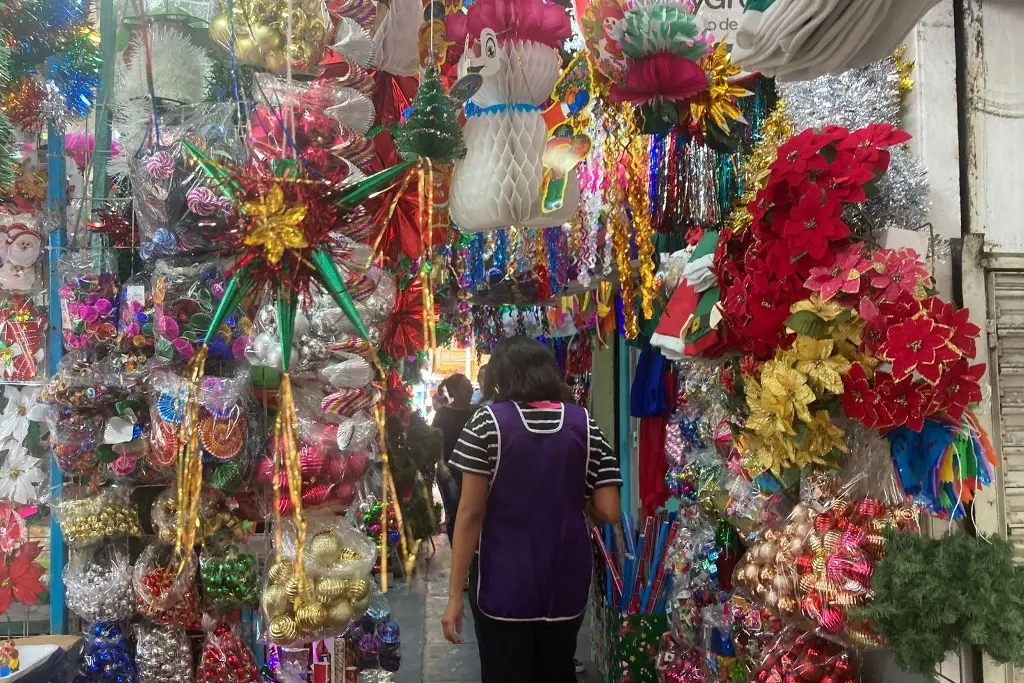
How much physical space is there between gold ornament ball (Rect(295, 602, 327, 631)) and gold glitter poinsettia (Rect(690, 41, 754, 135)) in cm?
142

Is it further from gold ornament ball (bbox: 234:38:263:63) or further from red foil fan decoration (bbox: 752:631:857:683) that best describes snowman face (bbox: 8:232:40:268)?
red foil fan decoration (bbox: 752:631:857:683)

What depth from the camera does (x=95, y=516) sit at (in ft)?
6.46

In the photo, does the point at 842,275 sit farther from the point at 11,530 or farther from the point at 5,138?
the point at 11,530

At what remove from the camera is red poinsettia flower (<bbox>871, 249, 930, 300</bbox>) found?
139cm

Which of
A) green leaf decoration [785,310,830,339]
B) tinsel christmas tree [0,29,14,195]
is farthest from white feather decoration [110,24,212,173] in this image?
green leaf decoration [785,310,830,339]

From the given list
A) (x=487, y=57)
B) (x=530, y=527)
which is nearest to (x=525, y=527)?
(x=530, y=527)

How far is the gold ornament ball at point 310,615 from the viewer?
1.52 meters

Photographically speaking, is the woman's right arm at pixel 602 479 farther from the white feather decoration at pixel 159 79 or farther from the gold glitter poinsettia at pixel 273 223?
the gold glitter poinsettia at pixel 273 223

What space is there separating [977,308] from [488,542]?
52.9 inches

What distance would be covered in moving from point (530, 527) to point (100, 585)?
3.68 ft

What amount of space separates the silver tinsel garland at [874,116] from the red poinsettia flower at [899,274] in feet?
0.51

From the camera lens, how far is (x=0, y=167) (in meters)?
1.31

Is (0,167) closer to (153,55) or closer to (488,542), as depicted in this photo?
(153,55)

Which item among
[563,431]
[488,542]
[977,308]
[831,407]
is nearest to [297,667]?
[488,542]
